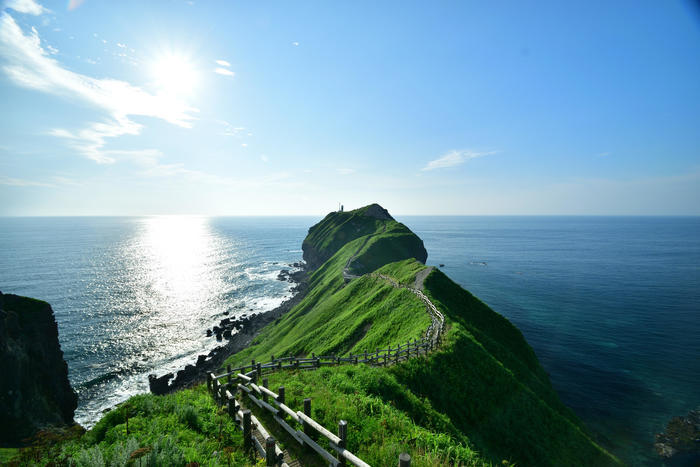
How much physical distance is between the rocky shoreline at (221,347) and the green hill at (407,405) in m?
14.8

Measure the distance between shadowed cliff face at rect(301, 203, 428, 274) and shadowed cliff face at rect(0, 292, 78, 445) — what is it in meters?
49.5

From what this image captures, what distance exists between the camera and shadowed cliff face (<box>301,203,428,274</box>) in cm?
7406

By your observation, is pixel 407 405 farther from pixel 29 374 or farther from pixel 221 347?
pixel 221 347

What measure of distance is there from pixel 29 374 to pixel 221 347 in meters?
28.2

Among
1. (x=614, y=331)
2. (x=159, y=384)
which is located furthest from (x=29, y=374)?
(x=614, y=331)

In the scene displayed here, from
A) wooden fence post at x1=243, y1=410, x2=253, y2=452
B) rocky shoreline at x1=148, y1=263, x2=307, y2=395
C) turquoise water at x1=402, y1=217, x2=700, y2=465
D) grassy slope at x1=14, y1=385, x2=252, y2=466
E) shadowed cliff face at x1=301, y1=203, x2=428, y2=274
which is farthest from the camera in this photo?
shadowed cliff face at x1=301, y1=203, x2=428, y2=274

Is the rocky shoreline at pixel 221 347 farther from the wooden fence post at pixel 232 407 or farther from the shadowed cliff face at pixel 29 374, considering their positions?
the wooden fence post at pixel 232 407

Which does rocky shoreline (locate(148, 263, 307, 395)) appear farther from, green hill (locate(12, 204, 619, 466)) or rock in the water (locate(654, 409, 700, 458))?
rock in the water (locate(654, 409, 700, 458))

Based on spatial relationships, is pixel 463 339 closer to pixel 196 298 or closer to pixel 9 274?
pixel 196 298

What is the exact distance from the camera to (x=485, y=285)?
87500 millimetres

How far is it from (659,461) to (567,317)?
3936 cm

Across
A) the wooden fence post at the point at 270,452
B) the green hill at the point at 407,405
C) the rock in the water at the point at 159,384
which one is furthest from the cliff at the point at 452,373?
the rock in the water at the point at 159,384

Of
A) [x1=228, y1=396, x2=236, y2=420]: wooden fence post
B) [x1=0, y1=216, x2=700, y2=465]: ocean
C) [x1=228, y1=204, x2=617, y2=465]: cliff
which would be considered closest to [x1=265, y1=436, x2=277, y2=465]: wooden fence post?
[x1=228, y1=204, x2=617, y2=465]: cliff

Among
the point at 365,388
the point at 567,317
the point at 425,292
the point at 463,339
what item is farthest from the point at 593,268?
the point at 365,388
